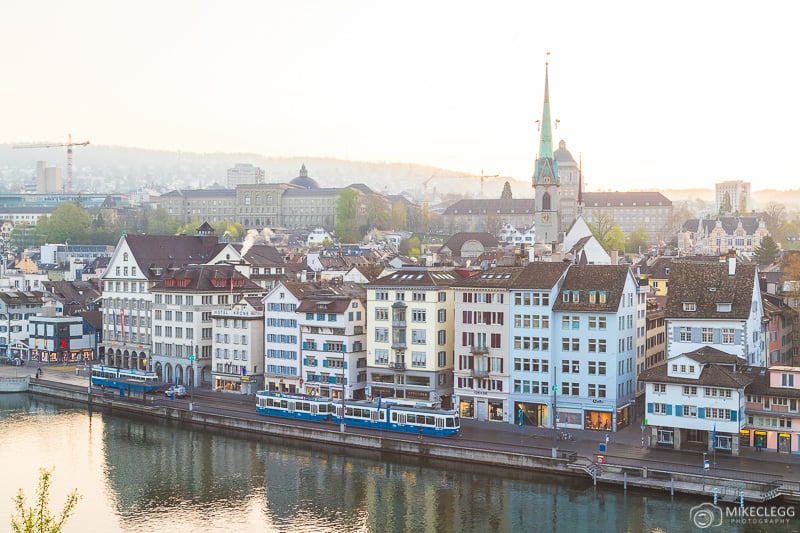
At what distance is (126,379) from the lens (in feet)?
299

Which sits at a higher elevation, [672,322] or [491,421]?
[672,322]

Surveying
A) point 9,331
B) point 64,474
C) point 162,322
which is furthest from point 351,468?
point 9,331

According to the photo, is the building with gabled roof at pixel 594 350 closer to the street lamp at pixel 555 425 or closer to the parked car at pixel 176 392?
the street lamp at pixel 555 425

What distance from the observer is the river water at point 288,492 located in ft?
177

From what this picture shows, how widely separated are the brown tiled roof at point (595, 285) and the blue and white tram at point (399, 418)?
11.4 m

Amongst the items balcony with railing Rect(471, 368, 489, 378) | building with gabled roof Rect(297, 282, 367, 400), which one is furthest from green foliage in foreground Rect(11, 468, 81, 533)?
building with gabled roof Rect(297, 282, 367, 400)

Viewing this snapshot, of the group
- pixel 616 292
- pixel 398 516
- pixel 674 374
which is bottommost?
pixel 398 516

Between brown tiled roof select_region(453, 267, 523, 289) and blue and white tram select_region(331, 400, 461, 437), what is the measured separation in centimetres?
1021

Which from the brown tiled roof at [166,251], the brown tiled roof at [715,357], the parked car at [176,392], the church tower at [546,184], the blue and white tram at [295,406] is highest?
the church tower at [546,184]

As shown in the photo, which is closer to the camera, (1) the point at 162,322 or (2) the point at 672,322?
(2) the point at 672,322

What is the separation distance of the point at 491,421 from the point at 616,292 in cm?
1335

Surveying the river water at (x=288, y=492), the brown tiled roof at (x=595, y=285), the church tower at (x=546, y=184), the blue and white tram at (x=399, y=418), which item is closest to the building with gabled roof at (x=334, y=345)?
the blue and white tram at (x=399, y=418)

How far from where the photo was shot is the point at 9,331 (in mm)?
116812

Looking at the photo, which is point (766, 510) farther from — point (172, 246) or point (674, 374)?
point (172, 246)
